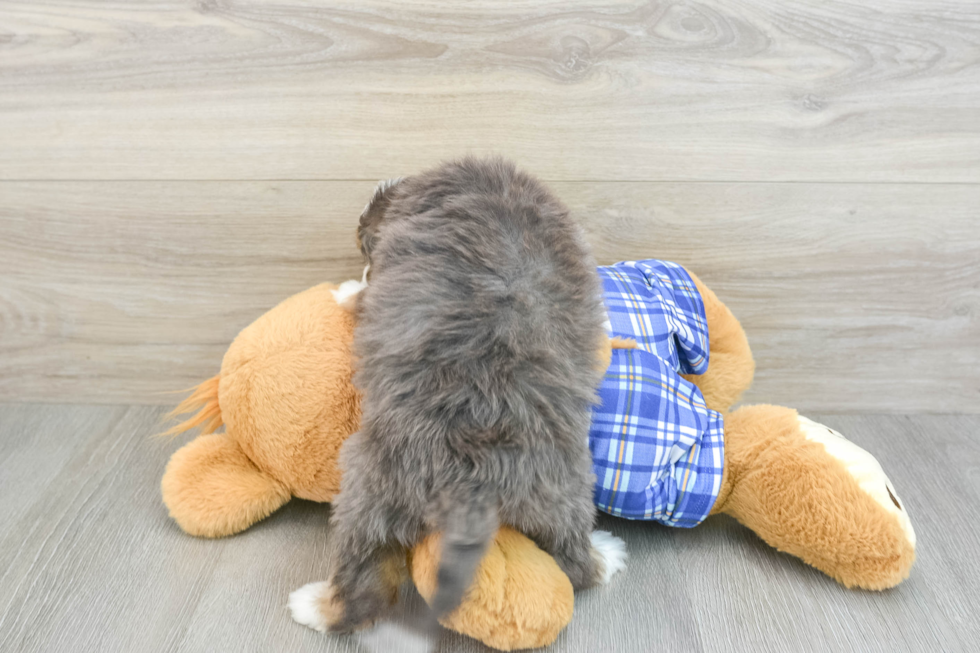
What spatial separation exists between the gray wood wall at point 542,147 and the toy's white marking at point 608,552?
0.38 meters

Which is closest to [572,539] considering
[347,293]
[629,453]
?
[629,453]

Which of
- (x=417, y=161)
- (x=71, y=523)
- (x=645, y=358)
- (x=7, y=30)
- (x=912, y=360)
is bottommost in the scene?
(x=71, y=523)

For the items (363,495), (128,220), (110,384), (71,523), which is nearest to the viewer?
(363,495)

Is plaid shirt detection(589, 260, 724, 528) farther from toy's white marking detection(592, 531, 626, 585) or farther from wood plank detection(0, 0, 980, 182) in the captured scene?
wood plank detection(0, 0, 980, 182)

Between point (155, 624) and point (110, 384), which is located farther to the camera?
point (110, 384)

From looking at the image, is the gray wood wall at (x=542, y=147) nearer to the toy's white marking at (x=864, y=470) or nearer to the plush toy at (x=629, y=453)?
the plush toy at (x=629, y=453)

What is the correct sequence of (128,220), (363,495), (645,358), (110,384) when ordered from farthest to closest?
(110,384) → (128,220) → (645,358) → (363,495)

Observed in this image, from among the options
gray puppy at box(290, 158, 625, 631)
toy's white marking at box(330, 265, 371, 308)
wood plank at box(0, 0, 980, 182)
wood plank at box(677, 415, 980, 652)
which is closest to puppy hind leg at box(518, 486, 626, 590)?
gray puppy at box(290, 158, 625, 631)

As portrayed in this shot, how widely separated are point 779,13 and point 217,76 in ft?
2.36

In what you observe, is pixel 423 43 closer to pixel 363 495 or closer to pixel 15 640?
pixel 363 495

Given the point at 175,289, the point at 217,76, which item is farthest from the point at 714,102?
the point at 175,289

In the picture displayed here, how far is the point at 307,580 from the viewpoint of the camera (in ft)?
2.47

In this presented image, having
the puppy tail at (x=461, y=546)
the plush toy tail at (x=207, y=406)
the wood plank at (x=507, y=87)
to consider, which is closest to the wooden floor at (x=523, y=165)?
the wood plank at (x=507, y=87)

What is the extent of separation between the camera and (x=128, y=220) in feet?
3.18
